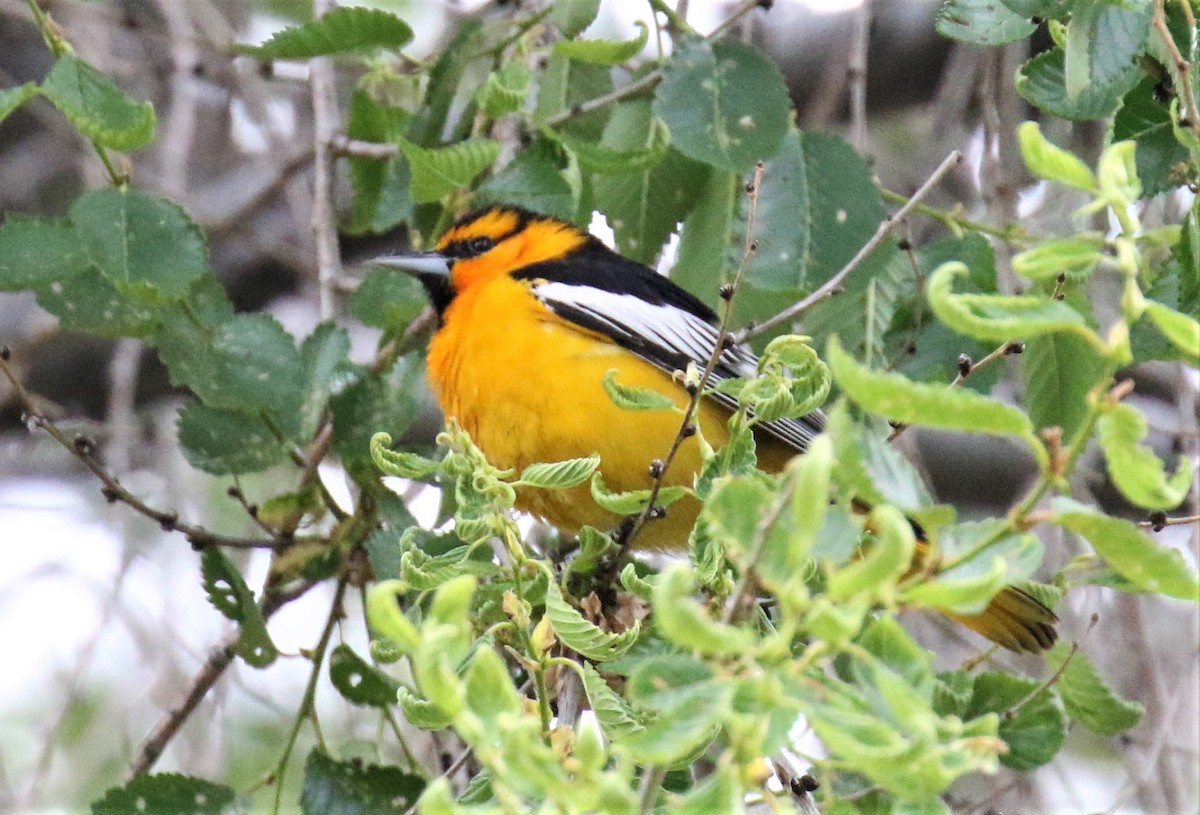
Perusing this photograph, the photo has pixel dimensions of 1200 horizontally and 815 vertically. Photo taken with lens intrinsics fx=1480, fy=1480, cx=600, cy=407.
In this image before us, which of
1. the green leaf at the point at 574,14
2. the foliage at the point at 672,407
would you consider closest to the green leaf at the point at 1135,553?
the foliage at the point at 672,407

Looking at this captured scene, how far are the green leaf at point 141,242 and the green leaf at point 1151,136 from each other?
60.6 inches

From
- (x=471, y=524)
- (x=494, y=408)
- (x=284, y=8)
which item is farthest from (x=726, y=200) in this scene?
(x=284, y=8)

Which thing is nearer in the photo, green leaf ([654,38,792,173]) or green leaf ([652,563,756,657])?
green leaf ([652,563,756,657])

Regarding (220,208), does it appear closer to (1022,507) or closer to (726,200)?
→ (726,200)

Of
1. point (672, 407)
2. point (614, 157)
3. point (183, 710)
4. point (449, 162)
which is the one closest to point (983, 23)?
point (614, 157)

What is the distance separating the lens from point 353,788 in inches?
103

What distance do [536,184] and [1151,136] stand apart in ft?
3.76

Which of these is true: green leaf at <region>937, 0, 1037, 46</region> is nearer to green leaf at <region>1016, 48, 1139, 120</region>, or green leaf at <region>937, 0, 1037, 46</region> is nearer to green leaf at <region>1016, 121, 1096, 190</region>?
green leaf at <region>1016, 48, 1139, 120</region>

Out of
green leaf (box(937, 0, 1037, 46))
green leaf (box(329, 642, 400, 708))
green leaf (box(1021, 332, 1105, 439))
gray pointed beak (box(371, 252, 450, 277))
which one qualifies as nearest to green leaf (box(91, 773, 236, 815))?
green leaf (box(329, 642, 400, 708))

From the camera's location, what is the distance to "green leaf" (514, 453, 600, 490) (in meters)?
1.65

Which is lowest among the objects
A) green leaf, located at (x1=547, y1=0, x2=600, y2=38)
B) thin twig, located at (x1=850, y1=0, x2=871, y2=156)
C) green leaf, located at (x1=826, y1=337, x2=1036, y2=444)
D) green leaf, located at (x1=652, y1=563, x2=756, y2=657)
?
thin twig, located at (x1=850, y1=0, x2=871, y2=156)

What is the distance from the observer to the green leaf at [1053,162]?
1.09 m

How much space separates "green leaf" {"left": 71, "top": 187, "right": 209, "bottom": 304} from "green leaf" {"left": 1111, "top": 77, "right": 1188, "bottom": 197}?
60.6 inches

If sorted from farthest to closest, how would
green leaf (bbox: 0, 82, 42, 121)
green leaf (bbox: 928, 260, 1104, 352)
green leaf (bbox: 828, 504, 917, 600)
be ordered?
1. green leaf (bbox: 0, 82, 42, 121)
2. green leaf (bbox: 928, 260, 1104, 352)
3. green leaf (bbox: 828, 504, 917, 600)
